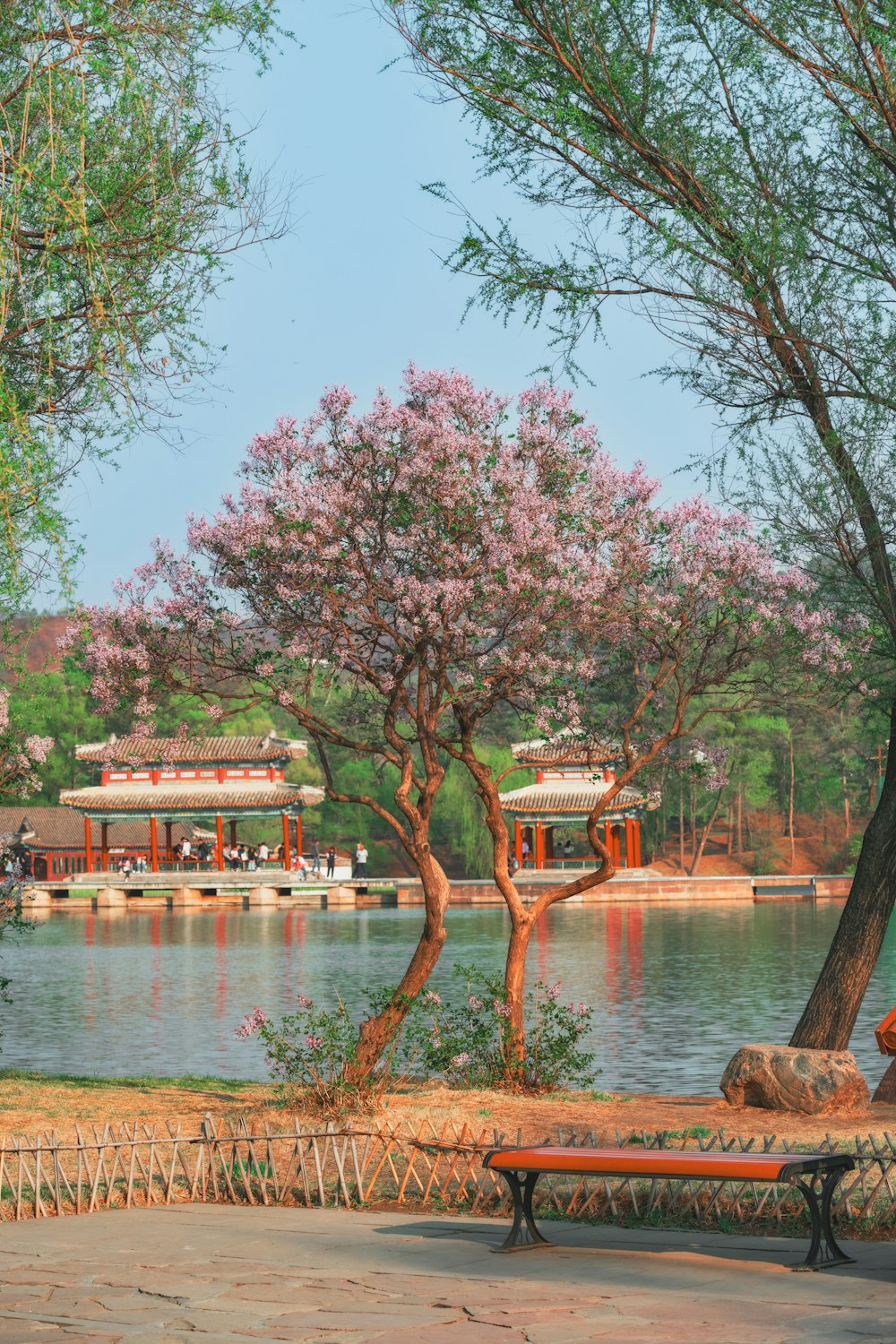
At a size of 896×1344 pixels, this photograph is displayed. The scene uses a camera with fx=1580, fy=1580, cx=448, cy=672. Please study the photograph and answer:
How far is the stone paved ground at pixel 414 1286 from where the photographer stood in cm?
439

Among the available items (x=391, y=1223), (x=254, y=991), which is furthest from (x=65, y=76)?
(x=254, y=991)

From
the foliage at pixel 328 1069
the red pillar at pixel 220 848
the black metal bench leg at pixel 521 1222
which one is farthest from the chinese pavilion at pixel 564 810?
the black metal bench leg at pixel 521 1222

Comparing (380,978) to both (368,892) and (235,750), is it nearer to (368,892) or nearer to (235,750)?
(368,892)

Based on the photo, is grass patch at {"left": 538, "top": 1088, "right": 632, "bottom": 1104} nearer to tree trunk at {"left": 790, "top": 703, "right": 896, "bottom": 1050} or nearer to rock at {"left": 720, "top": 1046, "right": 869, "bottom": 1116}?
rock at {"left": 720, "top": 1046, "right": 869, "bottom": 1116}

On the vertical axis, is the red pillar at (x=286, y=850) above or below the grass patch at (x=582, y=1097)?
above

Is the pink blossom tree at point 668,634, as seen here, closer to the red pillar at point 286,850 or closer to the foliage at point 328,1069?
the foliage at point 328,1069

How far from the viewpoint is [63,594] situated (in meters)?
6.37

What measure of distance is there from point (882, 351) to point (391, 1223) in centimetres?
694

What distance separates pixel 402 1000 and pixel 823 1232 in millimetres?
5592

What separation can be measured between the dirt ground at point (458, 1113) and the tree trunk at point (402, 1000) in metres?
0.33

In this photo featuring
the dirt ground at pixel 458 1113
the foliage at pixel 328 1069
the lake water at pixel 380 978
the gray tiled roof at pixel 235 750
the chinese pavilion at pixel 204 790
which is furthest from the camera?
the chinese pavilion at pixel 204 790

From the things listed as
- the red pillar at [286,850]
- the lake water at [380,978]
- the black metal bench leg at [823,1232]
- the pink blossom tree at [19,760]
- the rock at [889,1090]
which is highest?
the pink blossom tree at [19,760]

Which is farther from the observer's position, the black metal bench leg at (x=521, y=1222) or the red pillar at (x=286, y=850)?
the red pillar at (x=286, y=850)

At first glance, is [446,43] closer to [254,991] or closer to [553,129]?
[553,129]
